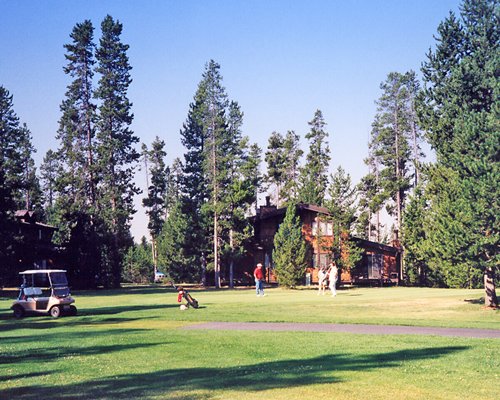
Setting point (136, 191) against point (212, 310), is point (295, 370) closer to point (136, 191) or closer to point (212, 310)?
point (212, 310)

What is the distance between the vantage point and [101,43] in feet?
210

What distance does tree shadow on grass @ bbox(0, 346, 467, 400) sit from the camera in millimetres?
10219

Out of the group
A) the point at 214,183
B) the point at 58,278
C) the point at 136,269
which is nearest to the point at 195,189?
the point at 214,183

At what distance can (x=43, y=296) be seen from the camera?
86.8 ft

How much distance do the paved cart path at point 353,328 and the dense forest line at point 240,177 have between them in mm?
8002

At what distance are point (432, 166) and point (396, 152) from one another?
1769 inches

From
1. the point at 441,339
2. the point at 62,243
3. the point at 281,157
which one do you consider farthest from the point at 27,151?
the point at 441,339

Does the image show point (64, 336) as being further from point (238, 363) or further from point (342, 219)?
point (342, 219)

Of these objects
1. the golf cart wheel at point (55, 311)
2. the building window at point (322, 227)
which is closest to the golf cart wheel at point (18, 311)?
the golf cart wheel at point (55, 311)

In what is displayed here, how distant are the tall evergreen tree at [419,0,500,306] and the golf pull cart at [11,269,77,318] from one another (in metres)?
17.7

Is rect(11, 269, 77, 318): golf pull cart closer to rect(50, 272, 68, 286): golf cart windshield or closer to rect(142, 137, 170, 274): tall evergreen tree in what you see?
rect(50, 272, 68, 286): golf cart windshield

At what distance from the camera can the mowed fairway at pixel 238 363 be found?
1028 cm

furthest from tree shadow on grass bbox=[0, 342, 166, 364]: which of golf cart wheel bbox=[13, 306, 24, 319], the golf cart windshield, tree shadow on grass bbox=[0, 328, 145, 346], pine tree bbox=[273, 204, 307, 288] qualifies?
pine tree bbox=[273, 204, 307, 288]

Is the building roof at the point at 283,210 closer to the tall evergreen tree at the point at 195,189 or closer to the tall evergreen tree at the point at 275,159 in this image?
the tall evergreen tree at the point at 195,189
